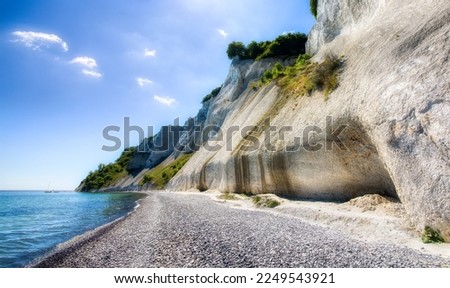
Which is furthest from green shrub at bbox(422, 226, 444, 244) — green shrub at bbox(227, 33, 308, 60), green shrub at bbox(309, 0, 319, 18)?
green shrub at bbox(227, 33, 308, 60)

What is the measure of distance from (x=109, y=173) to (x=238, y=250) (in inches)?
6575

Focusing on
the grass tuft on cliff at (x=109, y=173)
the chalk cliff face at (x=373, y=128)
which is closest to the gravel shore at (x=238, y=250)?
the chalk cliff face at (x=373, y=128)

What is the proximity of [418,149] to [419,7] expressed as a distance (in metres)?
11.2

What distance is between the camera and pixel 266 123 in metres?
31.5

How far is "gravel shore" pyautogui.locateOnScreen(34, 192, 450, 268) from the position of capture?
9.10 metres

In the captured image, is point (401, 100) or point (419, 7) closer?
point (401, 100)

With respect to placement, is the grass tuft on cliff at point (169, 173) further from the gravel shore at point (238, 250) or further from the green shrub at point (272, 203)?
the gravel shore at point (238, 250)

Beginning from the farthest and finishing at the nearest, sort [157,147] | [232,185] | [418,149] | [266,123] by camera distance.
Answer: [157,147]
[232,185]
[266,123]
[418,149]

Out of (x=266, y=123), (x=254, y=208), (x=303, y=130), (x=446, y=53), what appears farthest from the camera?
(x=266, y=123)

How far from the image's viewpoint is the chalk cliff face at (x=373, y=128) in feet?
37.7

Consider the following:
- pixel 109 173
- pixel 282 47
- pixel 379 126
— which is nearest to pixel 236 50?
pixel 282 47

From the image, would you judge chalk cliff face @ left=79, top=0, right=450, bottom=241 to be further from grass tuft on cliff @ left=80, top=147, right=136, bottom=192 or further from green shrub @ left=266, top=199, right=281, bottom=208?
grass tuft on cliff @ left=80, top=147, right=136, bottom=192
